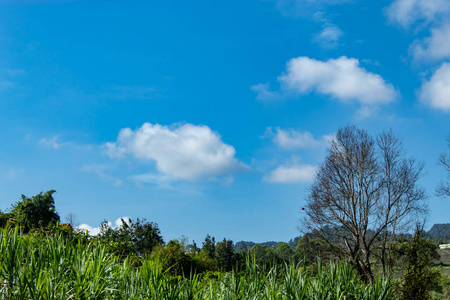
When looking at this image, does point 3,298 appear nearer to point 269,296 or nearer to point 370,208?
point 269,296

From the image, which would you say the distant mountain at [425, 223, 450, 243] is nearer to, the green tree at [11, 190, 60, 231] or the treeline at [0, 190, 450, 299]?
the treeline at [0, 190, 450, 299]

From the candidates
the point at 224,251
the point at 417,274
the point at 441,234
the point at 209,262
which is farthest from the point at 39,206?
the point at 441,234

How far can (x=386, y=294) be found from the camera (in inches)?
248

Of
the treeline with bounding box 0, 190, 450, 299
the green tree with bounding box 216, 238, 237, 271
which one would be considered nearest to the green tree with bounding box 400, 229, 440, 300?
the treeline with bounding box 0, 190, 450, 299

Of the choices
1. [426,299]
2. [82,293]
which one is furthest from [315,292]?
[426,299]

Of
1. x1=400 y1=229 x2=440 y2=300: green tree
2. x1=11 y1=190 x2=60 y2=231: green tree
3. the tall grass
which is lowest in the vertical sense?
x1=400 y1=229 x2=440 y2=300: green tree

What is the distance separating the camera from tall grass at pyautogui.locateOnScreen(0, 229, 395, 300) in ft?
14.6

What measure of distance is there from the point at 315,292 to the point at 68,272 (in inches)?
135

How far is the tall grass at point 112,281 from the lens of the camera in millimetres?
4438

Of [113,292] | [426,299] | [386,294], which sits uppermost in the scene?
[113,292]

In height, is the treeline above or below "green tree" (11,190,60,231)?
below

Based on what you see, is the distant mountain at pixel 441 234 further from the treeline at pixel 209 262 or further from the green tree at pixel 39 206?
the green tree at pixel 39 206

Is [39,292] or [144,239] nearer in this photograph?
[39,292]

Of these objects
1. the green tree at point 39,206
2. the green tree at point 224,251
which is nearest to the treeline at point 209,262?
the green tree at point 39,206
